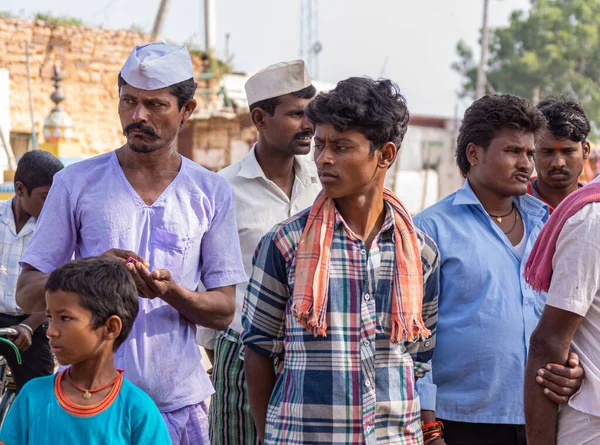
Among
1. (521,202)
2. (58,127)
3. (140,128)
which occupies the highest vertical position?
(140,128)

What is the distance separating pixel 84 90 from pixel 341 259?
17.8 m

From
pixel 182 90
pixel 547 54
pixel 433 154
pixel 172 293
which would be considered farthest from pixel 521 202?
pixel 547 54

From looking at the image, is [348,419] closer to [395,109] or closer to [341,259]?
[341,259]

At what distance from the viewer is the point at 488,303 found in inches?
136

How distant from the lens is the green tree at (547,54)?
129 feet

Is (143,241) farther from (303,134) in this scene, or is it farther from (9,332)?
(9,332)

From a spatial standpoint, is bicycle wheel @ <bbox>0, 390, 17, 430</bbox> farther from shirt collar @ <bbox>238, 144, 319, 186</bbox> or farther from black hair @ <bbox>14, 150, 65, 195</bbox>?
shirt collar @ <bbox>238, 144, 319, 186</bbox>

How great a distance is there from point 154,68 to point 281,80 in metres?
1.28

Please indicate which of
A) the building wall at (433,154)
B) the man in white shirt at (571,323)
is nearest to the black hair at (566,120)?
the man in white shirt at (571,323)

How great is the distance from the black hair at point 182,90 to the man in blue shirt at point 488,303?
1.03 m

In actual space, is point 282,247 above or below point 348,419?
above

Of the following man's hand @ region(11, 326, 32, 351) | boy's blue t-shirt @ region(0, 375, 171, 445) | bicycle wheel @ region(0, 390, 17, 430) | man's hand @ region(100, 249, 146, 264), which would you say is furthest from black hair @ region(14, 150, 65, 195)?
boy's blue t-shirt @ region(0, 375, 171, 445)

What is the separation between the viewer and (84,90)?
64.4 ft

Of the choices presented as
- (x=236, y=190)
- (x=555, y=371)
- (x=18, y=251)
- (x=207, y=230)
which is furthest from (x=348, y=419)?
(x=18, y=251)
